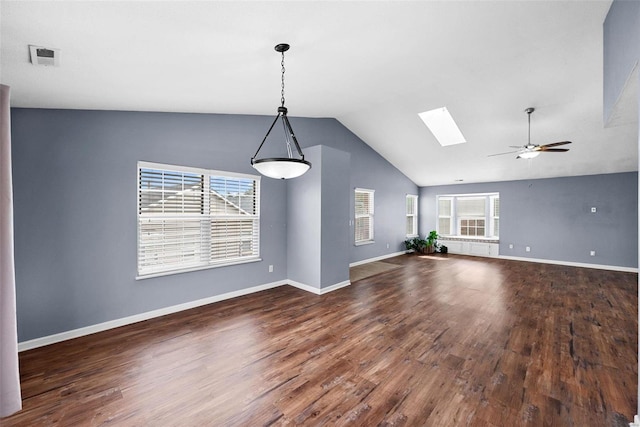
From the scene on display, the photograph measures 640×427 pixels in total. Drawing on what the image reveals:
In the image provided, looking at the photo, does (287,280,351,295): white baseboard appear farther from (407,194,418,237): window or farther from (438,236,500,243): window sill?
(438,236,500,243): window sill

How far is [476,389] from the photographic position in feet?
7.02

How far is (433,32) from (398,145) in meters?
4.29

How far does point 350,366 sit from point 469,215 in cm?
813

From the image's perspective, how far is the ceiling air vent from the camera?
1.82 metres

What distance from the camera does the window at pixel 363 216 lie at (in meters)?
7.03

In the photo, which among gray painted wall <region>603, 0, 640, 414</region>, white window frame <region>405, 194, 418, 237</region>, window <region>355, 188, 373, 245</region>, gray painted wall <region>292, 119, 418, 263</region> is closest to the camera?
gray painted wall <region>603, 0, 640, 414</region>

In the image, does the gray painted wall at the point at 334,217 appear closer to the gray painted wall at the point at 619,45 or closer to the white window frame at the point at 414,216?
the gray painted wall at the point at 619,45

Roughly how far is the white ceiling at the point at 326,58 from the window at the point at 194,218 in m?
0.98

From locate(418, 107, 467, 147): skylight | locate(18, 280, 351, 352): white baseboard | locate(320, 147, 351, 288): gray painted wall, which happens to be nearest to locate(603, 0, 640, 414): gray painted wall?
locate(418, 107, 467, 147): skylight

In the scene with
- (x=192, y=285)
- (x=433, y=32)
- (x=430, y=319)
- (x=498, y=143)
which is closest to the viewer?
(x=433, y=32)

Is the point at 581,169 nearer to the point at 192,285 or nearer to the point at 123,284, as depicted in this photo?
the point at 192,285

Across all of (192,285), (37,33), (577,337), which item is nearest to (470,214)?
(577,337)

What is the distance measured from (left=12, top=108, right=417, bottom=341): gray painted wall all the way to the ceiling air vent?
1.23m

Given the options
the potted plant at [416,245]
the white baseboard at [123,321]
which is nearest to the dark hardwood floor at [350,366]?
the white baseboard at [123,321]
